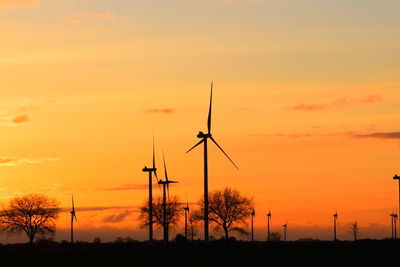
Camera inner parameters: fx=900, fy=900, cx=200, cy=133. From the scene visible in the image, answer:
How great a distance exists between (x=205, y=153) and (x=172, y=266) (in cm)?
4172

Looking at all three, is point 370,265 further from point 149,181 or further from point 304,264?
point 149,181

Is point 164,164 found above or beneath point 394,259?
above

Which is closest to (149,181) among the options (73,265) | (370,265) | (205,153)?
(205,153)

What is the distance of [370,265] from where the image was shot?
9344 cm

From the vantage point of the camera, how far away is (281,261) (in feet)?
346

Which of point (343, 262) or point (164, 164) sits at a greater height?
point (164, 164)

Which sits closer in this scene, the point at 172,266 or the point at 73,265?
the point at 172,266

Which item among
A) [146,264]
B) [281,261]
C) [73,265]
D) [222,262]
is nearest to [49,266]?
[73,265]

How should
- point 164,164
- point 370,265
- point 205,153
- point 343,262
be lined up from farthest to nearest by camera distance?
1. point 164,164
2. point 205,153
3. point 343,262
4. point 370,265

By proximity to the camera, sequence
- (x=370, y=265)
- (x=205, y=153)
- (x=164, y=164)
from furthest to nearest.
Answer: (x=164, y=164)
(x=205, y=153)
(x=370, y=265)

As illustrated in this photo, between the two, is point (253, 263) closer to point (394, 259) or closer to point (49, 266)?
point (394, 259)

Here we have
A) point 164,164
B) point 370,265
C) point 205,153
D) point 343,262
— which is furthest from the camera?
point 164,164

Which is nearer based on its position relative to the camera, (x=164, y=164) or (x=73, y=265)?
(x=73, y=265)

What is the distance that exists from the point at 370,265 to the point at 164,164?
9993 centimetres
